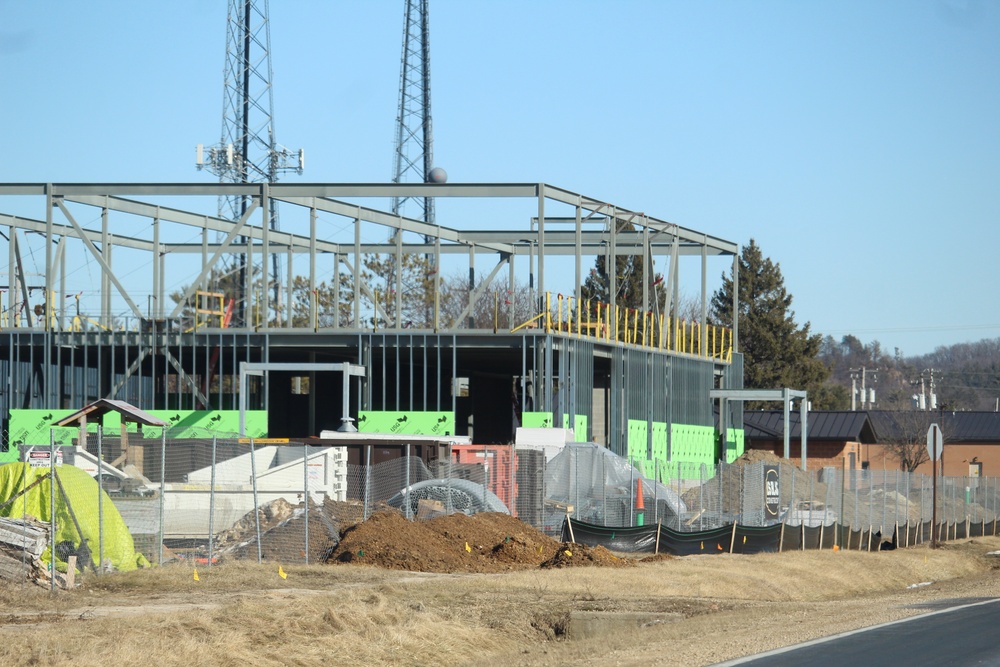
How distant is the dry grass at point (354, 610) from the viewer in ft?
47.0

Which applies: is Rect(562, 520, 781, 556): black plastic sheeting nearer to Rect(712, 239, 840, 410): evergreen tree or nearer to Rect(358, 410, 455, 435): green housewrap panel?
Rect(358, 410, 455, 435): green housewrap panel

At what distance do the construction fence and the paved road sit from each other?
10.1 m

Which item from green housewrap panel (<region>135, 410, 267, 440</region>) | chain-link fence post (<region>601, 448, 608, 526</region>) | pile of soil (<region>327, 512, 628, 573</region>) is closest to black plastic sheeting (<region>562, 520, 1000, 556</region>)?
chain-link fence post (<region>601, 448, 608, 526</region>)

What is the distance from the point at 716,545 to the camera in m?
29.0

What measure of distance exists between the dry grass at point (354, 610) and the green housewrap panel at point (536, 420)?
13.7 metres

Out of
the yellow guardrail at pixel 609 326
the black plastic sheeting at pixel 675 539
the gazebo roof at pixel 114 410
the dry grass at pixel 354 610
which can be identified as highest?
the yellow guardrail at pixel 609 326

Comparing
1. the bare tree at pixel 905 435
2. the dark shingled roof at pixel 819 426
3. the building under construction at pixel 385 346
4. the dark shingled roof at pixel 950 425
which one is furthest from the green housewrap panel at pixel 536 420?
the dark shingled roof at pixel 950 425

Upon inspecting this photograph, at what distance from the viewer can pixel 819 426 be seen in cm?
7219

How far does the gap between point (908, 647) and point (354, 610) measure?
678 cm

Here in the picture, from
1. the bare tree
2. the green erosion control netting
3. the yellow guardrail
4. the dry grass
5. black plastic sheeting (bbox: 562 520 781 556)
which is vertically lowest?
the bare tree

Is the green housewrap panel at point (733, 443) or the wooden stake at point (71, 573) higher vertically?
the wooden stake at point (71, 573)

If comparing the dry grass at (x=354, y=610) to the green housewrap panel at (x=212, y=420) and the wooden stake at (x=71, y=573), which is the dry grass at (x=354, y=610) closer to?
the wooden stake at (x=71, y=573)

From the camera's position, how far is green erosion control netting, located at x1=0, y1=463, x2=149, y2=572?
20.2 meters

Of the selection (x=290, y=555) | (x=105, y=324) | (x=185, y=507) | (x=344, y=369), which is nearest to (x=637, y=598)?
(x=290, y=555)
